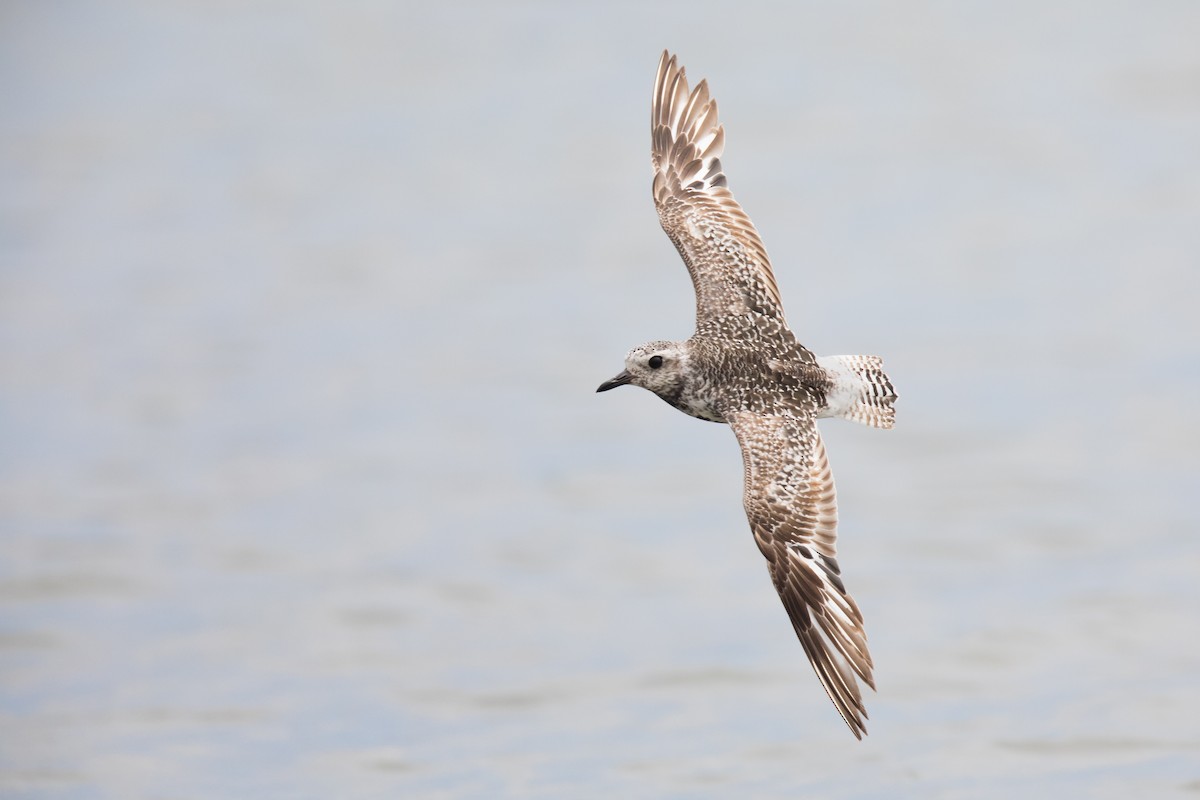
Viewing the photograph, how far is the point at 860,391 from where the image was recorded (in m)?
16.7

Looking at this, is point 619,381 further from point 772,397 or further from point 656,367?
point 772,397

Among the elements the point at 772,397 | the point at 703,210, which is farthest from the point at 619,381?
the point at 703,210

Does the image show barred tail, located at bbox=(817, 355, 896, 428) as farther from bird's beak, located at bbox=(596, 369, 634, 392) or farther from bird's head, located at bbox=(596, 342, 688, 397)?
bird's beak, located at bbox=(596, 369, 634, 392)

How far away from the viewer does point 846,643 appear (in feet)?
52.2

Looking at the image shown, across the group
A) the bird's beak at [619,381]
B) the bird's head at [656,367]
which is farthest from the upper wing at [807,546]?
the bird's beak at [619,381]

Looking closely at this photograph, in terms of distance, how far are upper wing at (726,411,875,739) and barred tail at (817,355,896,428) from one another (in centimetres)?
43

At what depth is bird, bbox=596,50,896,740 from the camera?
16.0 metres

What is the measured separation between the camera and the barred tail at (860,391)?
1667 cm

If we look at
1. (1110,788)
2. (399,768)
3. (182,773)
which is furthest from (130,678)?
(1110,788)

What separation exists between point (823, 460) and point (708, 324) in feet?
5.03

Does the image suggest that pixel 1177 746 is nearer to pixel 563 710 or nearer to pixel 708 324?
pixel 563 710

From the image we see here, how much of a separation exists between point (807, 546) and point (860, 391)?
1.32 m

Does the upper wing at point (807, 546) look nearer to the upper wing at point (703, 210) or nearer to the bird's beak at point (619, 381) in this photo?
the bird's beak at point (619, 381)

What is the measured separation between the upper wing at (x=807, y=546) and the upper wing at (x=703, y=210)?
1.35 metres
